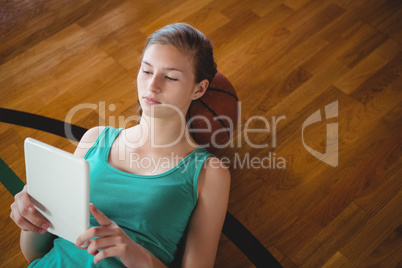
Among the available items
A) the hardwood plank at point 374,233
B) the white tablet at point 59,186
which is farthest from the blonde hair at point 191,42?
the hardwood plank at point 374,233

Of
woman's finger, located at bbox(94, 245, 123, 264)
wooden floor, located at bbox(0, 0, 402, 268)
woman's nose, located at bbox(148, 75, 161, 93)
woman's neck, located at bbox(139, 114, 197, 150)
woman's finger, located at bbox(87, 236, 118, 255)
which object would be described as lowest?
wooden floor, located at bbox(0, 0, 402, 268)

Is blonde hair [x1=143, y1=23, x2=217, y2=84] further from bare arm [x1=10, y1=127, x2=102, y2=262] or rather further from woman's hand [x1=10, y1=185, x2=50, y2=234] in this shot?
woman's hand [x1=10, y1=185, x2=50, y2=234]

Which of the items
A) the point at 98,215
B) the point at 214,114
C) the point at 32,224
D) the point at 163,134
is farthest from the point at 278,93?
the point at 32,224

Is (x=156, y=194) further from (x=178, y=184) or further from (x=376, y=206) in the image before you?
(x=376, y=206)

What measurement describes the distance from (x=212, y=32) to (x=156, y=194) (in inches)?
54.1

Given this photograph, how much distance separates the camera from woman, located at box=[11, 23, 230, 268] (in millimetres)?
1391

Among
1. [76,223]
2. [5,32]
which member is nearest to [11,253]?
[76,223]

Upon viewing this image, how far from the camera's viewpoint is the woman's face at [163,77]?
1.39m

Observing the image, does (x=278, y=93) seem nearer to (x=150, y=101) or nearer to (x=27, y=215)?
(x=150, y=101)

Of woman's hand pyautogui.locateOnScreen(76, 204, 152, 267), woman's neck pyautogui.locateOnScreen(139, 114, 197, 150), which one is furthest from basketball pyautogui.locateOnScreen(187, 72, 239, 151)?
woman's hand pyautogui.locateOnScreen(76, 204, 152, 267)

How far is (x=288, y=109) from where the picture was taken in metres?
2.14

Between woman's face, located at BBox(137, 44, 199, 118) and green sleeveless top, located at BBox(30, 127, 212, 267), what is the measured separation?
0.85ft

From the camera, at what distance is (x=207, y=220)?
1.42 meters

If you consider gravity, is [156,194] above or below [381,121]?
above
